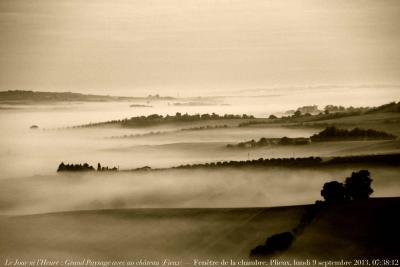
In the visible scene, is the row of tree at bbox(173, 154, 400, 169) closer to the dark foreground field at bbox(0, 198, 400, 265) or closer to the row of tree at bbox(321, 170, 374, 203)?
the row of tree at bbox(321, 170, 374, 203)

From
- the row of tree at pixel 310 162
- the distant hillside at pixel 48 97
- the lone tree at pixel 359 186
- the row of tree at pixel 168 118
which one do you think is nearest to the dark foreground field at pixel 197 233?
the lone tree at pixel 359 186

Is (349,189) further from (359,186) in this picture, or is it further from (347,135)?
(347,135)

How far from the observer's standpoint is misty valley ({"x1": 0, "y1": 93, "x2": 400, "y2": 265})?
739 cm

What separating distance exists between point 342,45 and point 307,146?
160 cm

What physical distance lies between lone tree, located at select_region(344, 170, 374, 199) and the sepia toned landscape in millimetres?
21

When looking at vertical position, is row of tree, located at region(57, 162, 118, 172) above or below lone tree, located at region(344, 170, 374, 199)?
above

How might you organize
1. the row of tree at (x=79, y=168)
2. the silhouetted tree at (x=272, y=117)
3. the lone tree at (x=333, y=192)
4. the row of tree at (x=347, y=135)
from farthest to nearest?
the silhouetted tree at (x=272, y=117) → the row of tree at (x=79, y=168) → the row of tree at (x=347, y=135) → the lone tree at (x=333, y=192)

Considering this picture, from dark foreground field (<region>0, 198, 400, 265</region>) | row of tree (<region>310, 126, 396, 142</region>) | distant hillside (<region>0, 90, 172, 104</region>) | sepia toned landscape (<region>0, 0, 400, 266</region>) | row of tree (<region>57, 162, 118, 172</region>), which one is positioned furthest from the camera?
distant hillside (<region>0, 90, 172, 104</region>)

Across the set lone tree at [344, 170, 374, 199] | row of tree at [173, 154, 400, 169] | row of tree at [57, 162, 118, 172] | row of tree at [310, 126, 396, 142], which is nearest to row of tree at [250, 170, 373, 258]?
lone tree at [344, 170, 374, 199]

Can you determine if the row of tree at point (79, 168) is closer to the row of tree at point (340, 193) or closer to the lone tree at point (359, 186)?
the row of tree at point (340, 193)

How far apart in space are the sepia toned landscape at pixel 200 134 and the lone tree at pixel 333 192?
0.08 ft

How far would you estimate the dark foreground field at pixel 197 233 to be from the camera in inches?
279

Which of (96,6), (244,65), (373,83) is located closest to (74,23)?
(96,6)

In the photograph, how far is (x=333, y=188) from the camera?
7602 millimetres
